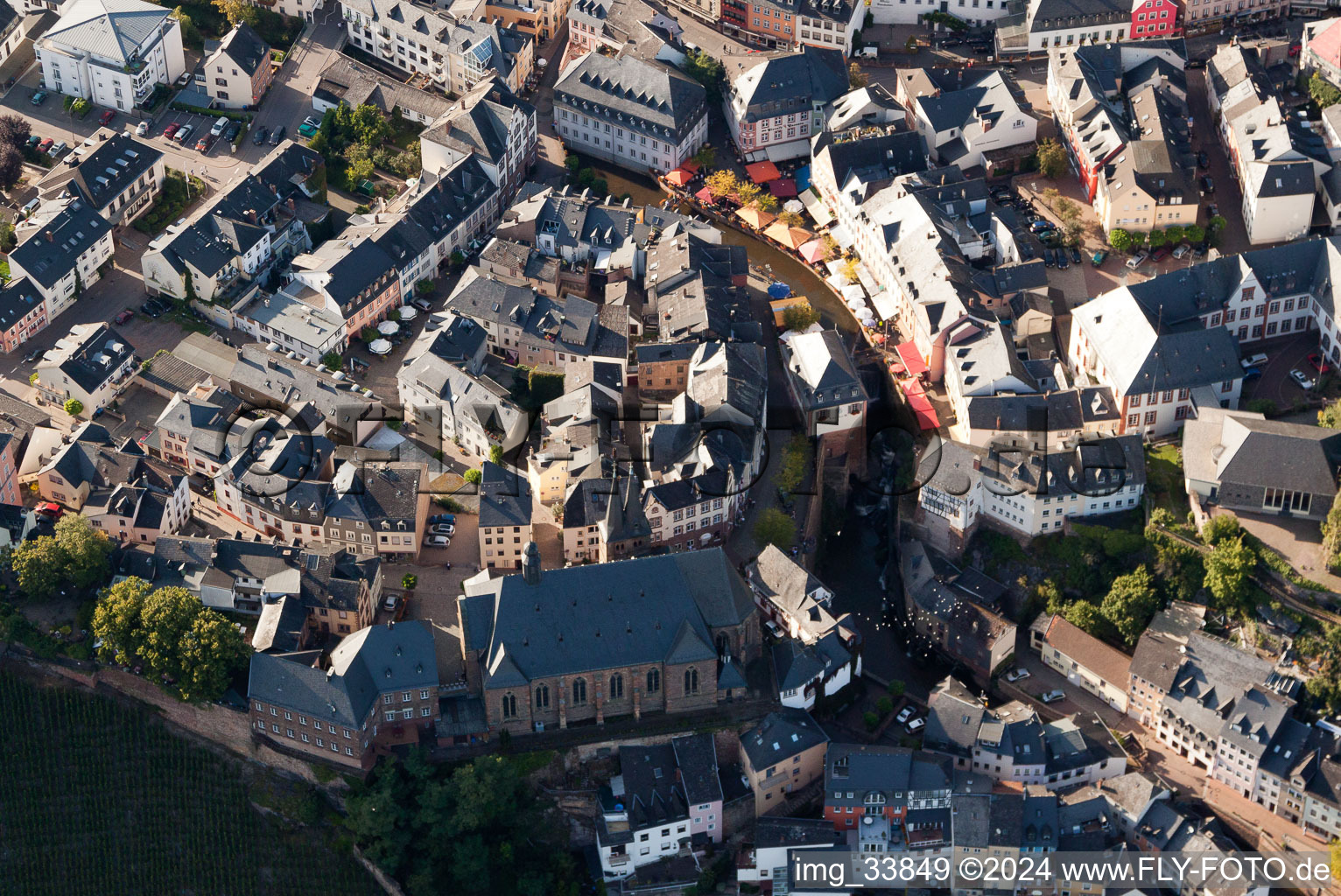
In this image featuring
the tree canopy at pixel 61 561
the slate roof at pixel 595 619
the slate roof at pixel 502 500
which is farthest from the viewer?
the slate roof at pixel 502 500

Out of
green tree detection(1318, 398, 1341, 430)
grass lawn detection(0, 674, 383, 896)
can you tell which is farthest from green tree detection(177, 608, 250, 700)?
green tree detection(1318, 398, 1341, 430)

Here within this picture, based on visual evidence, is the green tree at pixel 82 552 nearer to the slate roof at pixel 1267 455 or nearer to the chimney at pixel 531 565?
the chimney at pixel 531 565

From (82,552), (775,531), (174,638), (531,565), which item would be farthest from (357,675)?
(775,531)

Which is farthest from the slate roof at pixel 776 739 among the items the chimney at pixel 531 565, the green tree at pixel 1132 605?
the green tree at pixel 1132 605

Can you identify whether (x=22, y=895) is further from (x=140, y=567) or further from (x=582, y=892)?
(x=582, y=892)

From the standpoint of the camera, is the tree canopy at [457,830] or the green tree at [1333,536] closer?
the tree canopy at [457,830]

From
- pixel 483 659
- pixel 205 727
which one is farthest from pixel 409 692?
pixel 205 727
